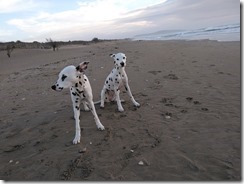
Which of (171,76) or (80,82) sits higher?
(80,82)

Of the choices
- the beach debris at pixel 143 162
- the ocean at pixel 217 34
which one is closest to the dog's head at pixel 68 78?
the beach debris at pixel 143 162

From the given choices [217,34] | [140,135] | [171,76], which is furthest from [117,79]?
[217,34]

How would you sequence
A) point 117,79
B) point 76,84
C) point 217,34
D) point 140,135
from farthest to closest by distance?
point 217,34 < point 117,79 < point 76,84 < point 140,135

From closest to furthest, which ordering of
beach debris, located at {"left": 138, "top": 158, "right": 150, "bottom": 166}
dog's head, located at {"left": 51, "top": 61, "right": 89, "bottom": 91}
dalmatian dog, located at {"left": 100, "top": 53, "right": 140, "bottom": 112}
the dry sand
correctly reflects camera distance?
the dry sand → beach debris, located at {"left": 138, "top": 158, "right": 150, "bottom": 166} → dog's head, located at {"left": 51, "top": 61, "right": 89, "bottom": 91} → dalmatian dog, located at {"left": 100, "top": 53, "right": 140, "bottom": 112}

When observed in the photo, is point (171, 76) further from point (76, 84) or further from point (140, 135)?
point (76, 84)

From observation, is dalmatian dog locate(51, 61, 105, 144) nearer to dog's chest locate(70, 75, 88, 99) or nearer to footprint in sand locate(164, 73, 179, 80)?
dog's chest locate(70, 75, 88, 99)

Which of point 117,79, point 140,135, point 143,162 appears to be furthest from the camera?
point 117,79

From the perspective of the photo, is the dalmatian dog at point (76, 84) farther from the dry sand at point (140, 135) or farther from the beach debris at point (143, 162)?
the beach debris at point (143, 162)

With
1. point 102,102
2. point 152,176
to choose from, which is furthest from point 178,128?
point 102,102

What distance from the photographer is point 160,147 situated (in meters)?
5.38

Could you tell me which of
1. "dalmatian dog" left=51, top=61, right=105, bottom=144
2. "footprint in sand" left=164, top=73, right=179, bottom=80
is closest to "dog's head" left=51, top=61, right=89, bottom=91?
"dalmatian dog" left=51, top=61, right=105, bottom=144

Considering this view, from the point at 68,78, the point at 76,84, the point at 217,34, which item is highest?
the point at 68,78

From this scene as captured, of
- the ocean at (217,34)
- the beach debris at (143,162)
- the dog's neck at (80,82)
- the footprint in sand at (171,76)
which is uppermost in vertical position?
the dog's neck at (80,82)

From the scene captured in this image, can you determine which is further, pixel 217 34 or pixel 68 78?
pixel 217 34
